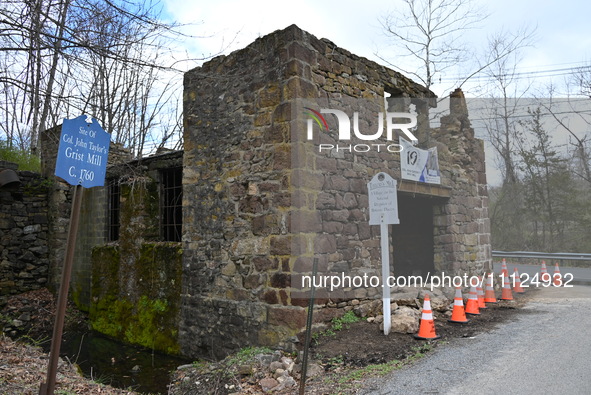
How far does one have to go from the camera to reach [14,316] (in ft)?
33.6

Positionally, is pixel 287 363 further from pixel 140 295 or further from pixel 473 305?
pixel 140 295

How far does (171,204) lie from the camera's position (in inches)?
353

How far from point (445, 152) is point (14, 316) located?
396 inches

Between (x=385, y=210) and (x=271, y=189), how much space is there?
5.09 ft

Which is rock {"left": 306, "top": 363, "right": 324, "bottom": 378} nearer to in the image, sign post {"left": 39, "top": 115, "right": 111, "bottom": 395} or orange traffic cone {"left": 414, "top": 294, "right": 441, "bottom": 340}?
orange traffic cone {"left": 414, "top": 294, "right": 441, "bottom": 340}

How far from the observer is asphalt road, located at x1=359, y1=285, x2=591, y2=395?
13.6ft

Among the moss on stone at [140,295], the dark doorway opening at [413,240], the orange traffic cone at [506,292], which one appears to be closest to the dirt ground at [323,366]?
the moss on stone at [140,295]

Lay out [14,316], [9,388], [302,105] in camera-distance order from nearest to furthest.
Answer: [9,388], [302,105], [14,316]

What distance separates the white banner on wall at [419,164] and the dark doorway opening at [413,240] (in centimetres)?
137

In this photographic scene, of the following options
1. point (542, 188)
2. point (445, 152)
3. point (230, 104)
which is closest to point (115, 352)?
point (230, 104)

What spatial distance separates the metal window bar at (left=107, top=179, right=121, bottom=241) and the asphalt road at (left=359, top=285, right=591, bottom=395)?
795cm

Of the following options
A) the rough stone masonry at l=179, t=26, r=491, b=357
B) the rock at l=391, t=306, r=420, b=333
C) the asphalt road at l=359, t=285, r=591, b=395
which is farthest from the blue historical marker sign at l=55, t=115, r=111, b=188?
the rock at l=391, t=306, r=420, b=333

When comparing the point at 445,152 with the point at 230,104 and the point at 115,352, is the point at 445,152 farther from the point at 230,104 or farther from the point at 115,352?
the point at 115,352

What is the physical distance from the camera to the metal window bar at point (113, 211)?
10654 mm
